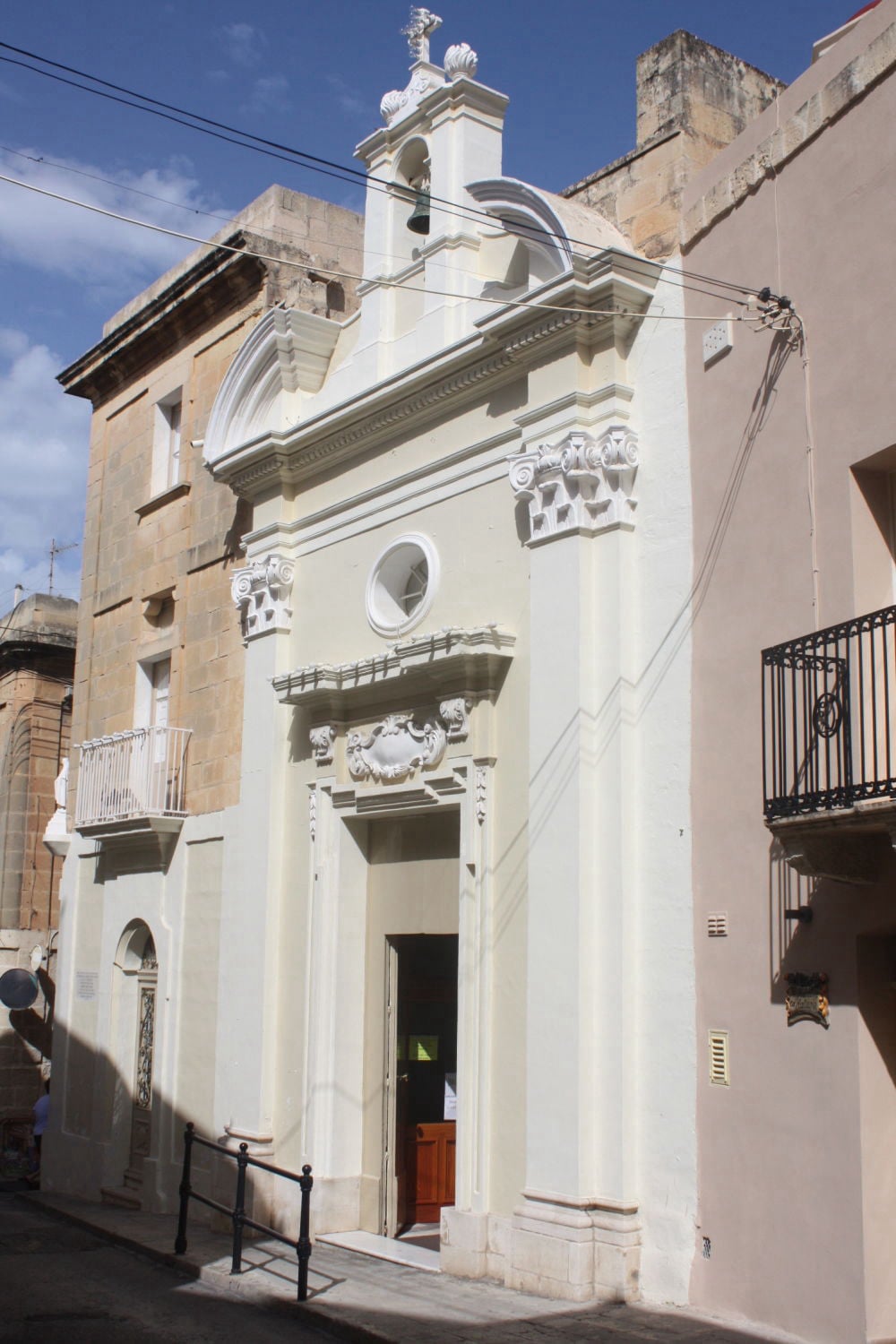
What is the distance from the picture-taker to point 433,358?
11555 millimetres

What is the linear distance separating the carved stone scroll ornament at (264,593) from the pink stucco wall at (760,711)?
16.6 feet

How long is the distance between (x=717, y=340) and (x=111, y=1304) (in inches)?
309

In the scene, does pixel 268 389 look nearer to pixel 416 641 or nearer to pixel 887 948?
pixel 416 641

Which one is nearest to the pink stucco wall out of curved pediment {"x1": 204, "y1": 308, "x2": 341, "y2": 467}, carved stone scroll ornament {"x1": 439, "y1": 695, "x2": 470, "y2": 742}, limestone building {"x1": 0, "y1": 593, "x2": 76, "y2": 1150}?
carved stone scroll ornament {"x1": 439, "y1": 695, "x2": 470, "y2": 742}

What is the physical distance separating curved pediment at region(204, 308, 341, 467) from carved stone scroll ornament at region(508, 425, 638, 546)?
14.2ft

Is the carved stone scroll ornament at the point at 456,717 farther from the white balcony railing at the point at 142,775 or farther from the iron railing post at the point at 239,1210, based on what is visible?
the white balcony railing at the point at 142,775

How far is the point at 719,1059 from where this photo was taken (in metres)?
8.79

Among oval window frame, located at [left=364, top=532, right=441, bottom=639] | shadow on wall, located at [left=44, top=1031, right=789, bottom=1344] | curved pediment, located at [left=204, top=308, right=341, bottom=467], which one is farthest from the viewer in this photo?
curved pediment, located at [left=204, top=308, right=341, bottom=467]

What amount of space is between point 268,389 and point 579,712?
5.90 meters

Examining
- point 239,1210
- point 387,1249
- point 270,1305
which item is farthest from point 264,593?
point 270,1305

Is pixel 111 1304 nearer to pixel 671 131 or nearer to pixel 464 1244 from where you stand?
pixel 464 1244

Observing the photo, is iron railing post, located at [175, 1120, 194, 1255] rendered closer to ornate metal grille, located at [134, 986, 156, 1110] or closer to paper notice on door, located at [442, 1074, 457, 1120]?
paper notice on door, located at [442, 1074, 457, 1120]

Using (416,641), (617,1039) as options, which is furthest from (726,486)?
(617,1039)

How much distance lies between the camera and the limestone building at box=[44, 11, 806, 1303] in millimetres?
9539
